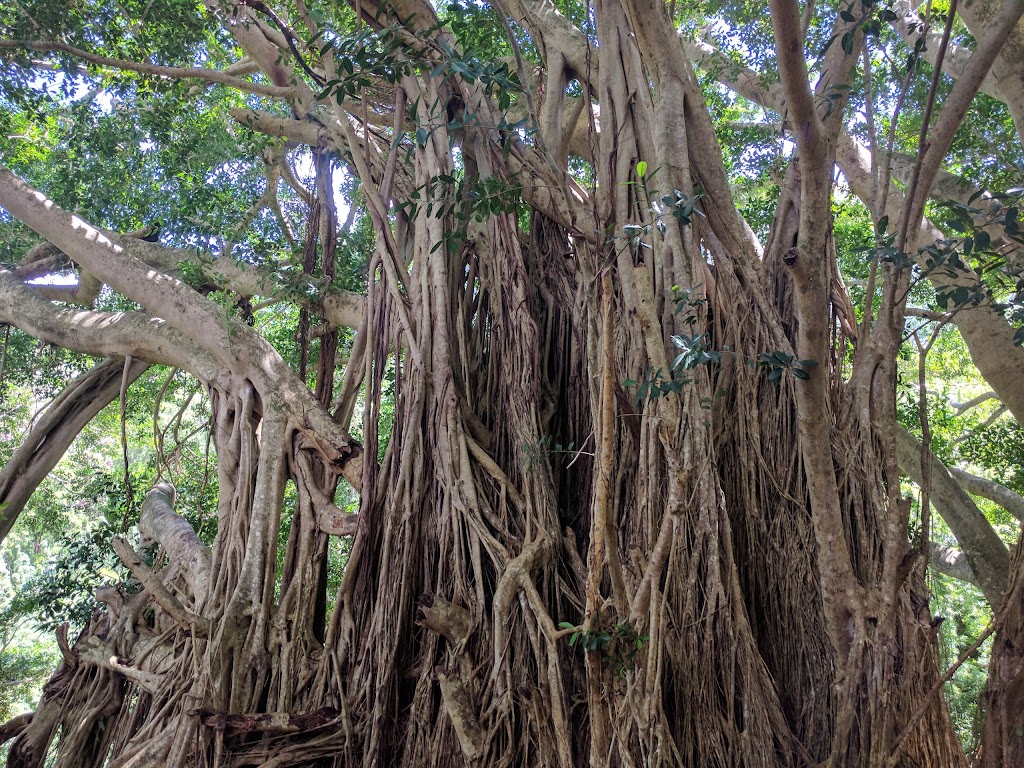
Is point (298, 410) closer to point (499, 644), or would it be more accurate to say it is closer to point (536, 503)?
point (536, 503)

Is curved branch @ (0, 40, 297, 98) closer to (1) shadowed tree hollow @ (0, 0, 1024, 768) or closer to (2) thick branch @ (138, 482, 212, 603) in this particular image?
(1) shadowed tree hollow @ (0, 0, 1024, 768)

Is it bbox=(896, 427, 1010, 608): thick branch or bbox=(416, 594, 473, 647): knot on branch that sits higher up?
bbox=(896, 427, 1010, 608): thick branch

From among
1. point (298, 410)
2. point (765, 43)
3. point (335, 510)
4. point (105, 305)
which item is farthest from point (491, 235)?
point (105, 305)

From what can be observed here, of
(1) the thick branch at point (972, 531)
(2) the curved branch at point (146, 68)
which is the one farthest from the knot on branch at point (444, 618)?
(1) the thick branch at point (972, 531)

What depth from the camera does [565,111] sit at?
4562 millimetres

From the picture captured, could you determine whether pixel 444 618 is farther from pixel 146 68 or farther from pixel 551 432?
pixel 146 68

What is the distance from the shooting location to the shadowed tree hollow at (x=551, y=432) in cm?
212

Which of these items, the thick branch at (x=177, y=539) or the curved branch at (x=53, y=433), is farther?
the curved branch at (x=53, y=433)

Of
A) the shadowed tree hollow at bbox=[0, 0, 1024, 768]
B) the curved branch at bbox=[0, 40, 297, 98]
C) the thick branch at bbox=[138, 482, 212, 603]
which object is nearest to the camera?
the shadowed tree hollow at bbox=[0, 0, 1024, 768]

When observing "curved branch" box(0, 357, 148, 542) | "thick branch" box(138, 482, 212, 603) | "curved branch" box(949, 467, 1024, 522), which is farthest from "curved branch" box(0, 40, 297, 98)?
"curved branch" box(949, 467, 1024, 522)

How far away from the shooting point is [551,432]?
3516 mm

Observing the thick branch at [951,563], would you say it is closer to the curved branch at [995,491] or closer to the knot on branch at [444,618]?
the curved branch at [995,491]

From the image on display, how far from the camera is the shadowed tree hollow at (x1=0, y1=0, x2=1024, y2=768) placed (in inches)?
83.3

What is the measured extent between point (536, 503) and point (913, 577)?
130cm
